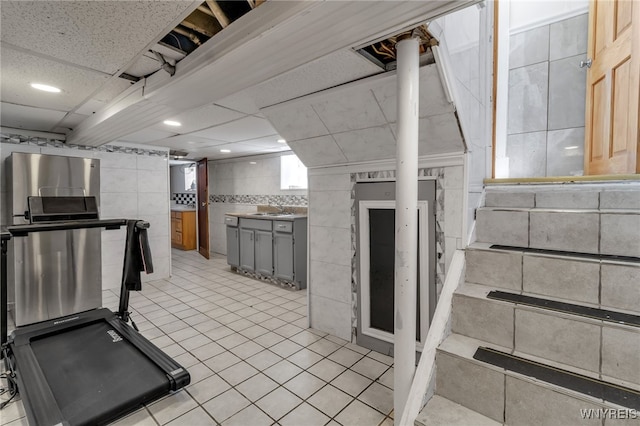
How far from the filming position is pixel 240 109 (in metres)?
2.62

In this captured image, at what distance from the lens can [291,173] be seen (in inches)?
208

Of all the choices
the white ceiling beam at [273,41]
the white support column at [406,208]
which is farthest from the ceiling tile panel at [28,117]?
the white support column at [406,208]

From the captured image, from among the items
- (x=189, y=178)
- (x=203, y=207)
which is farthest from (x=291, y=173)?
(x=189, y=178)

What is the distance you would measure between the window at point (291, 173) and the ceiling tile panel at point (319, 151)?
95.1 inches

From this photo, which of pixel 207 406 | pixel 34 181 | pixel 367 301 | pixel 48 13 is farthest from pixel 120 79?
pixel 367 301

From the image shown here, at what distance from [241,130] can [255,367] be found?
2.53 metres

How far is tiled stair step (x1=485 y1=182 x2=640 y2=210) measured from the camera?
1.69 metres

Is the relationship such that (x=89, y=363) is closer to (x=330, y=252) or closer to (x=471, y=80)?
(x=330, y=252)

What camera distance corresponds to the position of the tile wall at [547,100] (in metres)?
2.79

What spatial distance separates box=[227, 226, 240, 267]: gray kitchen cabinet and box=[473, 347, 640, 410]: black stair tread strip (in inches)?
164

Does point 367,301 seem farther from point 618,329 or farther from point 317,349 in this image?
point 618,329

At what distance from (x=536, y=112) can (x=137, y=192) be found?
514 centimetres

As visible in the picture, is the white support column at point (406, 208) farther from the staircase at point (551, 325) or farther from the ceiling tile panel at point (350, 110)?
the ceiling tile panel at point (350, 110)

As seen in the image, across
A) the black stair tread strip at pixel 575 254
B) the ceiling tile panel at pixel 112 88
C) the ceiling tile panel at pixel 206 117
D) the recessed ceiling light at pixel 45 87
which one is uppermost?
the ceiling tile panel at pixel 112 88
